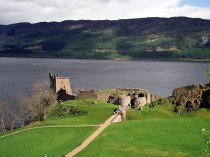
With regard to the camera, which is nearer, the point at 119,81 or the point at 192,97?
the point at 192,97

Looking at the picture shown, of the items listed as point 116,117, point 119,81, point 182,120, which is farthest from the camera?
point 119,81

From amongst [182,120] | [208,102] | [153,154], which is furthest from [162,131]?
[208,102]

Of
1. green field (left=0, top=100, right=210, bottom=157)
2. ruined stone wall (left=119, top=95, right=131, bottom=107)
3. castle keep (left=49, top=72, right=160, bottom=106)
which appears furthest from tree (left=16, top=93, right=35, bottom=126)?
ruined stone wall (left=119, top=95, right=131, bottom=107)

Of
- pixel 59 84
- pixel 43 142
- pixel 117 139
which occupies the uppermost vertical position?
pixel 59 84

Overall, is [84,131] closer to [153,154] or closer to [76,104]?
[153,154]

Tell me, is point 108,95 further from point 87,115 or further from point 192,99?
point 192,99

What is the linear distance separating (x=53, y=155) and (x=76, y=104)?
37.7 m

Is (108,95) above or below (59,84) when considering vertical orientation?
below

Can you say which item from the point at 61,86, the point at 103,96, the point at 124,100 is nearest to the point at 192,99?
the point at 124,100

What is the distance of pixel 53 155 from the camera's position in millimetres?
49250

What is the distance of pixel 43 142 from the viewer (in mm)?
57750

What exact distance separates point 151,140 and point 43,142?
644 inches

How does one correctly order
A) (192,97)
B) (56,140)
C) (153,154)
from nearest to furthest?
(153,154) < (56,140) < (192,97)

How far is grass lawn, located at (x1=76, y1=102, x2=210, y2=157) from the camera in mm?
47625
